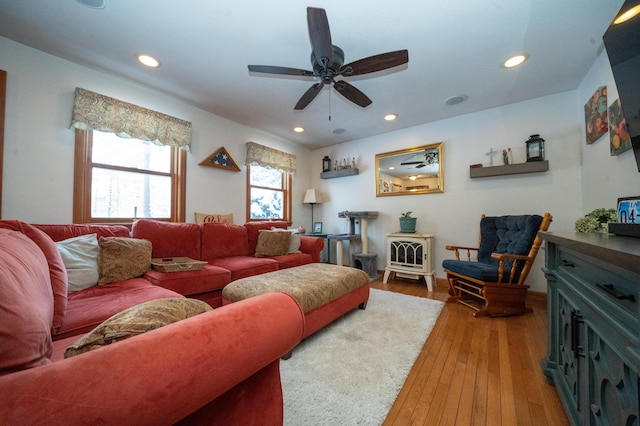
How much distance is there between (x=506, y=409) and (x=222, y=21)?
2999 millimetres

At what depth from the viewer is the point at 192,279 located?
197 centimetres

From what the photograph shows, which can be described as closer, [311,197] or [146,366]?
[146,366]

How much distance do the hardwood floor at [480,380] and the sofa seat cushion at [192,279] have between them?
65.0 inches

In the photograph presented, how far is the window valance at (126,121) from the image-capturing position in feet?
7.21

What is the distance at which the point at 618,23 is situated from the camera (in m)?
1.10

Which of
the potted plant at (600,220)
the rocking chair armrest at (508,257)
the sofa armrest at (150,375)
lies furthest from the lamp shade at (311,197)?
the sofa armrest at (150,375)

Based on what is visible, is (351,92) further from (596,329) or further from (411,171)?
(596,329)

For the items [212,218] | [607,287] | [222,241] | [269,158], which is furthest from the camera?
[269,158]

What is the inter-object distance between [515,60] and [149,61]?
11.1 ft

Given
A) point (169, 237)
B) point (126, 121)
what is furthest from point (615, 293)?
point (126, 121)

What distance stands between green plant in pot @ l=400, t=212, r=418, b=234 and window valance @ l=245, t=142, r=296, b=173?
2.17 m

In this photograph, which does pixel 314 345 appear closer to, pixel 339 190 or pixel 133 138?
pixel 133 138

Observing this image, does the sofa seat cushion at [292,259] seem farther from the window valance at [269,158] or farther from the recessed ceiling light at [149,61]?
the recessed ceiling light at [149,61]

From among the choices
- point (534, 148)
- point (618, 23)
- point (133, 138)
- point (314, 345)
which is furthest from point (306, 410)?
point (534, 148)
